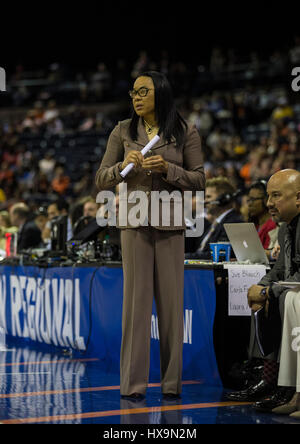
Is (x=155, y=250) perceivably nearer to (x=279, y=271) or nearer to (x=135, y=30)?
(x=279, y=271)

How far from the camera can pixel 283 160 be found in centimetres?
1092

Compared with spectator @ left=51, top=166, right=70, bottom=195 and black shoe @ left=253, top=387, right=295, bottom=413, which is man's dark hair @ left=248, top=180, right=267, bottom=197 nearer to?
black shoe @ left=253, top=387, right=295, bottom=413

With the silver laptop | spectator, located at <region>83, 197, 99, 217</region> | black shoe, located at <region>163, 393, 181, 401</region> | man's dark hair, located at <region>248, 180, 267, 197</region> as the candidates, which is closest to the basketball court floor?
black shoe, located at <region>163, 393, 181, 401</region>

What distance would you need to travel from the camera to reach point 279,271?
170 inches

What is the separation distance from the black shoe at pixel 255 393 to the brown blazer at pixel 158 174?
1.03 m

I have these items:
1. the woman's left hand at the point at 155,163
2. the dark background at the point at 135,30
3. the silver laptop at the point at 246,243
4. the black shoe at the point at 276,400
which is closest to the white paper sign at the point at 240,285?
the silver laptop at the point at 246,243

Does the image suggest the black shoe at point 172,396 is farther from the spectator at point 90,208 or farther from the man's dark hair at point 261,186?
the spectator at point 90,208

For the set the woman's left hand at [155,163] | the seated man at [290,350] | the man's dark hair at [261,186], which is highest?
the man's dark hair at [261,186]

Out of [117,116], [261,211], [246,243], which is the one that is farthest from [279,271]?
[117,116]

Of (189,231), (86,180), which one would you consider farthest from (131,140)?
(86,180)

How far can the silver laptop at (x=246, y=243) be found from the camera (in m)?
5.07

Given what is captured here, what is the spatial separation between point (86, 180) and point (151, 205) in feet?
Result: 31.2

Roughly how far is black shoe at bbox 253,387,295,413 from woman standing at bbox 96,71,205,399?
0.58 meters

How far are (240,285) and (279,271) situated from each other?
0.72 m
